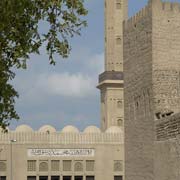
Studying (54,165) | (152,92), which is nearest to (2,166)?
(54,165)

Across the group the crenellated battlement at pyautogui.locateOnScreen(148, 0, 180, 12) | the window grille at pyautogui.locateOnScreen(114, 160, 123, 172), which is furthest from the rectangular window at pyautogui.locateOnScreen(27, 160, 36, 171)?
the crenellated battlement at pyautogui.locateOnScreen(148, 0, 180, 12)

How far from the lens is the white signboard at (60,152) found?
158ft

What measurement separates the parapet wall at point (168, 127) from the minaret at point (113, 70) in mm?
33277

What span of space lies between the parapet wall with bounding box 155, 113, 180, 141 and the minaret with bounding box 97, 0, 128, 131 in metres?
33.3

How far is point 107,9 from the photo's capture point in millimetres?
58750

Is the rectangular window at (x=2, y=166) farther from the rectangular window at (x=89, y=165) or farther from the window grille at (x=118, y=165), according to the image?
the window grille at (x=118, y=165)

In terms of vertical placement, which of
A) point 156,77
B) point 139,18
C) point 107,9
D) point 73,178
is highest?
point 107,9

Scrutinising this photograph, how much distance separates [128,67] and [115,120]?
3080 cm

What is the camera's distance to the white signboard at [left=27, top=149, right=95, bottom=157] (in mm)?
48281

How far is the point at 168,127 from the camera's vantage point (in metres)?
21.8

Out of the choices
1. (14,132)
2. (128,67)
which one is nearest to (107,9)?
(14,132)

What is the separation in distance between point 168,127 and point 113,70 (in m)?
35.9

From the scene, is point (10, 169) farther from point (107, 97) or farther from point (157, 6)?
point (157, 6)

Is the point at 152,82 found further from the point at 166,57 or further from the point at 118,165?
the point at 118,165
